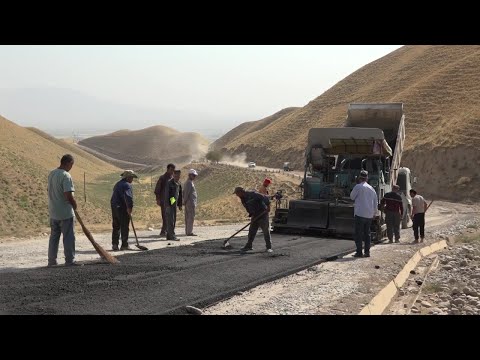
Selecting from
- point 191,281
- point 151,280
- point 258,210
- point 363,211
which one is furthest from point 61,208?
point 363,211

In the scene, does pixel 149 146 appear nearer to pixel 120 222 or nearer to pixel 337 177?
pixel 337 177

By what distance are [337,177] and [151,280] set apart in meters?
8.72

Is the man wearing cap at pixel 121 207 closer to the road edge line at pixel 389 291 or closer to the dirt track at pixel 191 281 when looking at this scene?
the dirt track at pixel 191 281

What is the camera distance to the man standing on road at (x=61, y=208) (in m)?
9.06

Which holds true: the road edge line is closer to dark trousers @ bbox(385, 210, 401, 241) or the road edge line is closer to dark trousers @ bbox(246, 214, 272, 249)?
dark trousers @ bbox(385, 210, 401, 241)

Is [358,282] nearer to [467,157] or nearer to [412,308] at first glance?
[412,308]

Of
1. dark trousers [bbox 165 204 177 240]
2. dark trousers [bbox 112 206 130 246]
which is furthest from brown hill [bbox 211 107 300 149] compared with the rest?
dark trousers [bbox 112 206 130 246]

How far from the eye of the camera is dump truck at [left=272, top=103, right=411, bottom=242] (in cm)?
1448

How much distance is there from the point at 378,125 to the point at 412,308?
11269 millimetres

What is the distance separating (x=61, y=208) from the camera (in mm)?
9109

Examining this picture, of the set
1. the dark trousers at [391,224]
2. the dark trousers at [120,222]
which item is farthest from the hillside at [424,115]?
the dark trousers at [120,222]

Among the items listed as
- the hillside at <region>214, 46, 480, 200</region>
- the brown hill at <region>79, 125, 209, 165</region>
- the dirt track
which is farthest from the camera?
the brown hill at <region>79, 125, 209, 165</region>

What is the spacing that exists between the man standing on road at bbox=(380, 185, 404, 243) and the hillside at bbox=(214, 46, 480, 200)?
83.3ft
